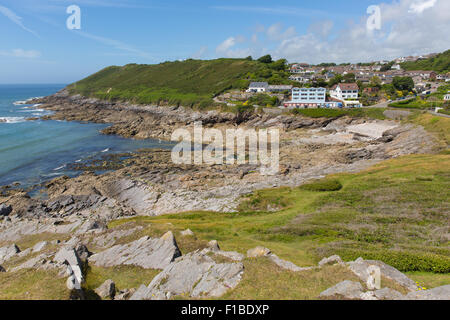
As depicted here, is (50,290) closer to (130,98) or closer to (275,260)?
(275,260)

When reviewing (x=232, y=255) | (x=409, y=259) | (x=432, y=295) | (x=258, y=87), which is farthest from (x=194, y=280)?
(x=258, y=87)

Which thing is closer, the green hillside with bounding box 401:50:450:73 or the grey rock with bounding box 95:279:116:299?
the grey rock with bounding box 95:279:116:299

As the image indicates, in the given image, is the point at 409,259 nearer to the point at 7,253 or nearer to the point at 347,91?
the point at 7,253

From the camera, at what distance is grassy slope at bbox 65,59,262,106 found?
131 meters

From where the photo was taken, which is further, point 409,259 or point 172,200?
→ point 172,200

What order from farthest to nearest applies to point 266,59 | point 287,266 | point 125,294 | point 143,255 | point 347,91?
point 266,59 → point 347,91 → point 143,255 → point 287,266 → point 125,294

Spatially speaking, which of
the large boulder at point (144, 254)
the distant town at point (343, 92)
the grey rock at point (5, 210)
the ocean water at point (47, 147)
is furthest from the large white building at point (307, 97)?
the large boulder at point (144, 254)

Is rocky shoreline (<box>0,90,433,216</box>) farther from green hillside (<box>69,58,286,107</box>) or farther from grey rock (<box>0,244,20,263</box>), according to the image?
green hillside (<box>69,58,286,107</box>)

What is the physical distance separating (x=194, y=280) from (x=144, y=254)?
5.95 metres

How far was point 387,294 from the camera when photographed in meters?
12.0

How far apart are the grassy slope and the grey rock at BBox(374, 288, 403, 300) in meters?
103

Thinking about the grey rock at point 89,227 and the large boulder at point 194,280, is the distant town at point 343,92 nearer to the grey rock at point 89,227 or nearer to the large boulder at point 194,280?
the grey rock at point 89,227

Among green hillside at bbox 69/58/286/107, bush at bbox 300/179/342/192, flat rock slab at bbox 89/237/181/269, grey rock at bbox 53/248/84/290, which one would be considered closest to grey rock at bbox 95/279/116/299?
grey rock at bbox 53/248/84/290
